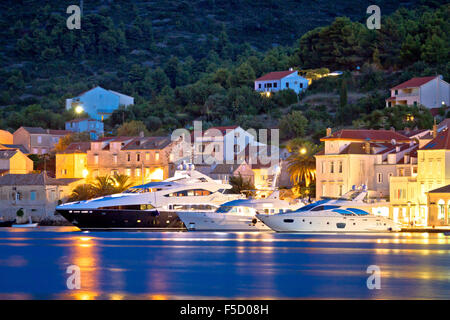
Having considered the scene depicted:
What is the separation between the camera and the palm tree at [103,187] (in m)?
101

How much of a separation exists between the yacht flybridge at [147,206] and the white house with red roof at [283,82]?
58.9 meters

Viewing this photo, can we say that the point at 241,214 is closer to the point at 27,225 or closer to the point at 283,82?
the point at 27,225

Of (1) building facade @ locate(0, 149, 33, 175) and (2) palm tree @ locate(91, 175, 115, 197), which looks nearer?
(2) palm tree @ locate(91, 175, 115, 197)

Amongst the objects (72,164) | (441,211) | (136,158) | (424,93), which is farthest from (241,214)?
(424,93)

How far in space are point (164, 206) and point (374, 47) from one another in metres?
67.6

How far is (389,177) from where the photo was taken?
87500 mm

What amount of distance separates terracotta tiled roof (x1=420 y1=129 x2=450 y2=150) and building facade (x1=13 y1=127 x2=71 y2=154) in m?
58.1

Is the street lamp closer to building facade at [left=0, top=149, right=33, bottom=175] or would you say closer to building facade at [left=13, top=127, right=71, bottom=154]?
building facade at [left=13, top=127, right=71, bottom=154]

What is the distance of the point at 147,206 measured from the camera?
8119 centimetres

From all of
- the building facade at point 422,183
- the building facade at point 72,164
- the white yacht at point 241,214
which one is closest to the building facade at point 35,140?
the building facade at point 72,164

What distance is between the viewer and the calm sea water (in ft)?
131

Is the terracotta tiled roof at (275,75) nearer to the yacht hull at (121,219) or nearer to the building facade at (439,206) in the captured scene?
the yacht hull at (121,219)

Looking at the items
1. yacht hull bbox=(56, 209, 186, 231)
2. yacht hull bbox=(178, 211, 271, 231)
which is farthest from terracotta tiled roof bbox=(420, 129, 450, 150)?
yacht hull bbox=(56, 209, 186, 231)

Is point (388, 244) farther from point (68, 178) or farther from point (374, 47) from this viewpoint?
point (374, 47)
